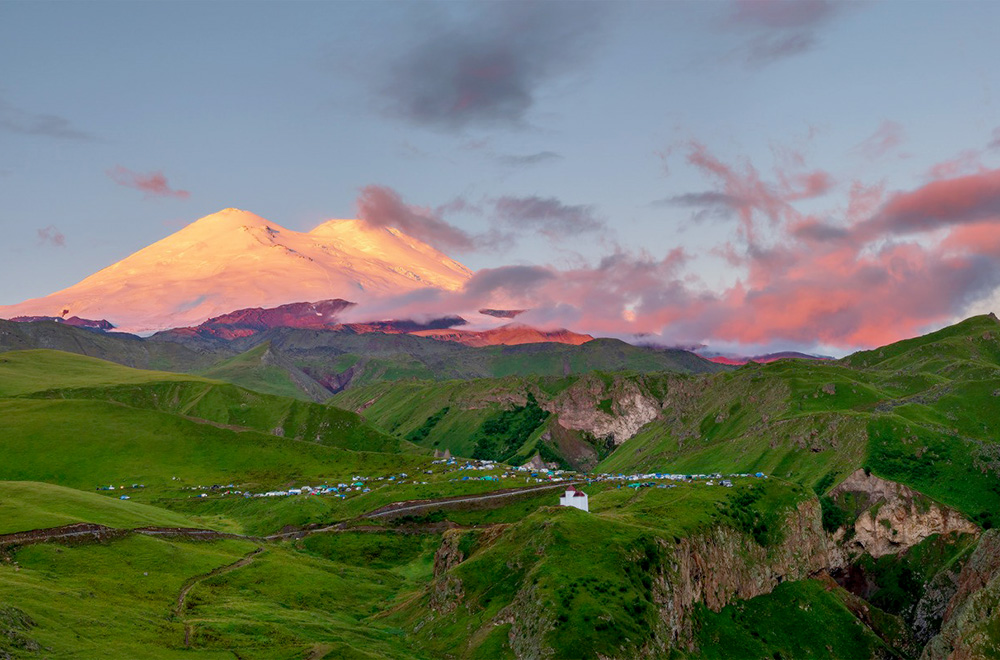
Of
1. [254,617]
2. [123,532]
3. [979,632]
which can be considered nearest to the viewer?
[979,632]

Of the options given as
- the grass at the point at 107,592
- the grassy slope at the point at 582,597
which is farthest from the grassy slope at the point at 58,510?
the grassy slope at the point at 582,597

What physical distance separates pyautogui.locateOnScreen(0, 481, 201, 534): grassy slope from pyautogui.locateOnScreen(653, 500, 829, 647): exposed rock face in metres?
111

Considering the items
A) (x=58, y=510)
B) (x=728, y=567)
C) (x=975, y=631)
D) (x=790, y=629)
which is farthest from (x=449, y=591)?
(x=58, y=510)

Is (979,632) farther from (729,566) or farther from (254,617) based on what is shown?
(254,617)

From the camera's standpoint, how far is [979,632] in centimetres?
10894

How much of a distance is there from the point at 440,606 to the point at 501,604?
13.6 m

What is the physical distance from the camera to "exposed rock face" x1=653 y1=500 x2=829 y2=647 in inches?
4619

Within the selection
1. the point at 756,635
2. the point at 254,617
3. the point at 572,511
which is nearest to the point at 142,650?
the point at 254,617

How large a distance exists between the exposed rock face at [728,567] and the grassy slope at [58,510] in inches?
4380

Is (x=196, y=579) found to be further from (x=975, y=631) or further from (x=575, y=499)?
(x=975, y=631)

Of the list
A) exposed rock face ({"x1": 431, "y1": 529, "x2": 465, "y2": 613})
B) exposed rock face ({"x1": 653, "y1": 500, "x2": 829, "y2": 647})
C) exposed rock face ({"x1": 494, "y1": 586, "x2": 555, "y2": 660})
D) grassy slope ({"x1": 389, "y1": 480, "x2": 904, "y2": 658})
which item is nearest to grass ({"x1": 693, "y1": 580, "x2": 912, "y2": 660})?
grassy slope ({"x1": 389, "y1": 480, "x2": 904, "y2": 658})

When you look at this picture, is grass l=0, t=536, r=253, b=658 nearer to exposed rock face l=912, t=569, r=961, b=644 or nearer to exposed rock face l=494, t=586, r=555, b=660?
exposed rock face l=494, t=586, r=555, b=660

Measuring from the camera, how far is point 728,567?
141m

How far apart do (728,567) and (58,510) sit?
434ft
